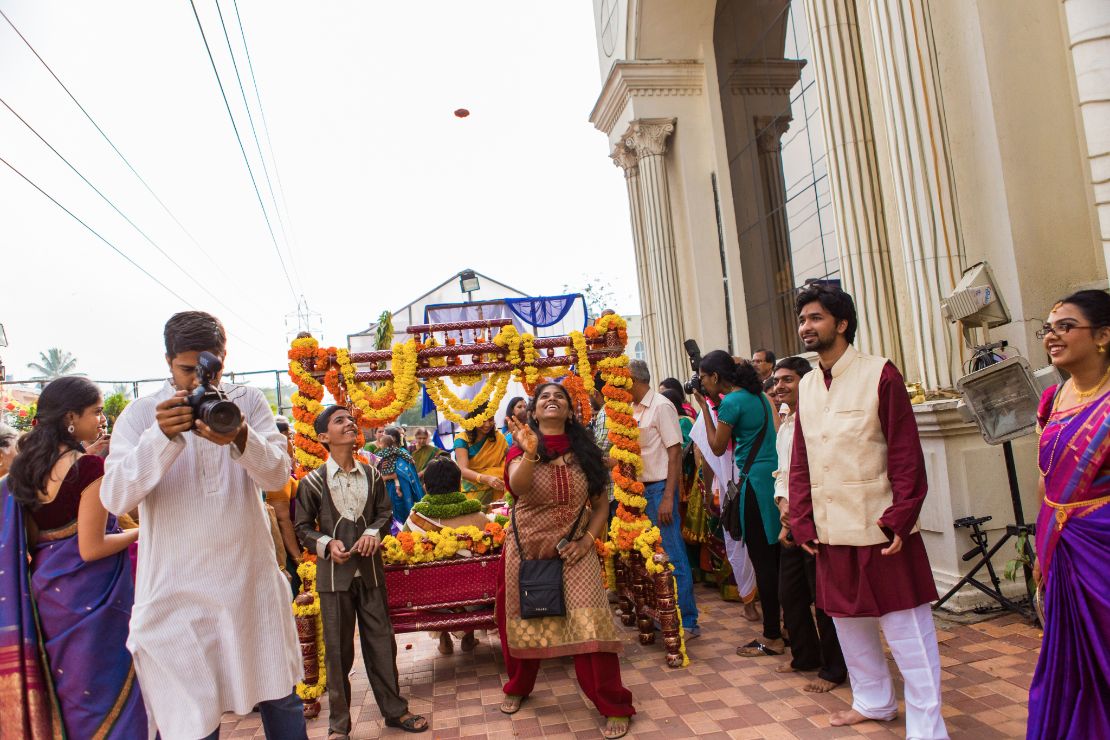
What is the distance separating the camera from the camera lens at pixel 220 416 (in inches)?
89.4

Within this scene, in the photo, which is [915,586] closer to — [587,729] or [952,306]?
[587,729]

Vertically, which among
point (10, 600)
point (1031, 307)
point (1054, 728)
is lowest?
point (1054, 728)

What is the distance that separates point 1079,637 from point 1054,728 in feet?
1.20

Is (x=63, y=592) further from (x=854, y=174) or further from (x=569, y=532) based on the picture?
(x=854, y=174)

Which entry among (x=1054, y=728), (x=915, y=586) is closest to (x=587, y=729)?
(x=915, y=586)

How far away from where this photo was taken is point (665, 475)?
5.56 meters

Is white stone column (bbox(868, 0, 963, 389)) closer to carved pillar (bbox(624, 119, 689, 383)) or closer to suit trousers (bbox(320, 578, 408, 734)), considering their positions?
suit trousers (bbox(320, 578, 408, 734))

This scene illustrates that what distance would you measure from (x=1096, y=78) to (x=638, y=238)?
27.7 feet

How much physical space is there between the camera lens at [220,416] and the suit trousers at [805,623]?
10.4 feet

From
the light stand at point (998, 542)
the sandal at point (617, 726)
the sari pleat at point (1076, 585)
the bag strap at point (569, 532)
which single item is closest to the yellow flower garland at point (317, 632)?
the bag strap at point (569, 532)

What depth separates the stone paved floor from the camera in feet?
12.0

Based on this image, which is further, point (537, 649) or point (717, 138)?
point (717, 138)

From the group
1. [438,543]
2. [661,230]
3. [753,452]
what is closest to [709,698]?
[753,452]

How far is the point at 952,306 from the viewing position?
16.2 feet
